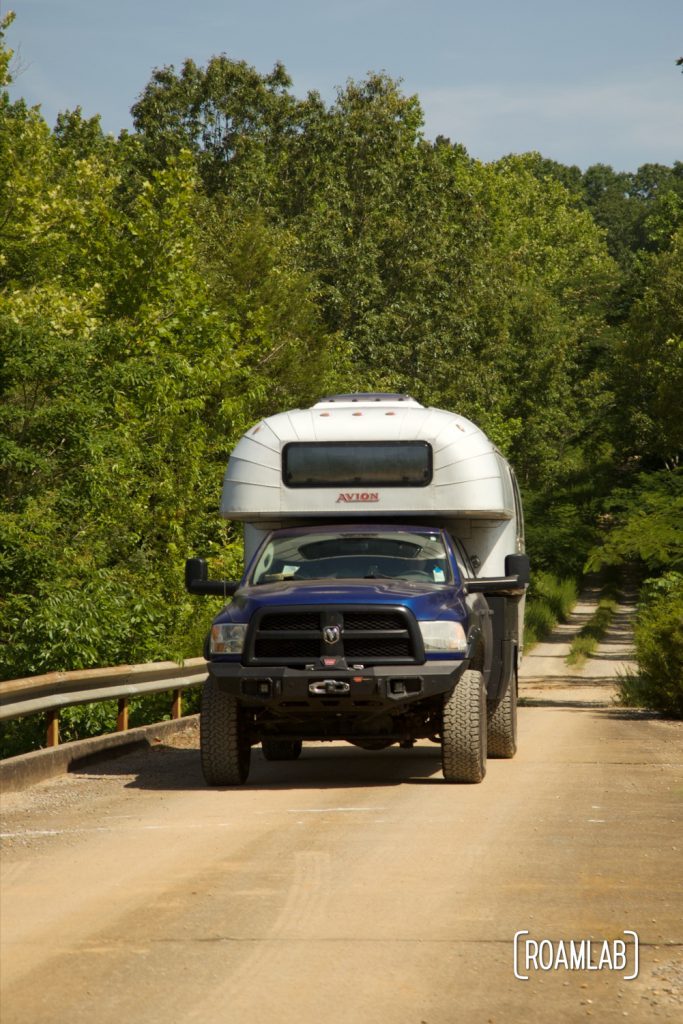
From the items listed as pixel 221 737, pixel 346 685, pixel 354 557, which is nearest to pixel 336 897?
pixel 346 685

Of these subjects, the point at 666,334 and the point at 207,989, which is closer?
the point at 207,989

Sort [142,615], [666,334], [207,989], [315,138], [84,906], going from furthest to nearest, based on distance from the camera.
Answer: [315,138], [666,334], [142,615], [84,906], [207,989]

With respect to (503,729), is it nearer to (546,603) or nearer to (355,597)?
(355,597)

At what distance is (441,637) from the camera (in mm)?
11578

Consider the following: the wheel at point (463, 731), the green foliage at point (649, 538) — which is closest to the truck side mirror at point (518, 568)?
the wheel at point (463, 731)

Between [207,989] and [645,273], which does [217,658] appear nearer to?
[207,989]

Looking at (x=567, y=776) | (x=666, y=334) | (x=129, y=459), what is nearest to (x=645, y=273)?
(x=666, y=334)

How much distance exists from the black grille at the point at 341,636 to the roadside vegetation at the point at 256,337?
22.2 feet

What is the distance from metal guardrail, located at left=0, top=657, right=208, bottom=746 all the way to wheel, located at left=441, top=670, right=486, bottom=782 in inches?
134

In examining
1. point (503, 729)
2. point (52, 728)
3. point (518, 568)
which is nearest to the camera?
point (52, 728)

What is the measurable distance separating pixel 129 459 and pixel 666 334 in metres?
38.1

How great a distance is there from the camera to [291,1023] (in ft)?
16.7

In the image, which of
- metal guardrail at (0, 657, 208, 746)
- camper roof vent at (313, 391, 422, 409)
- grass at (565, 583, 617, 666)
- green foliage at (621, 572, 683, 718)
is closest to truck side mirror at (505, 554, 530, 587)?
camper roof vent at (313, 391, 422, 409)

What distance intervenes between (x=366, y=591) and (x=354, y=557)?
1283 mm
